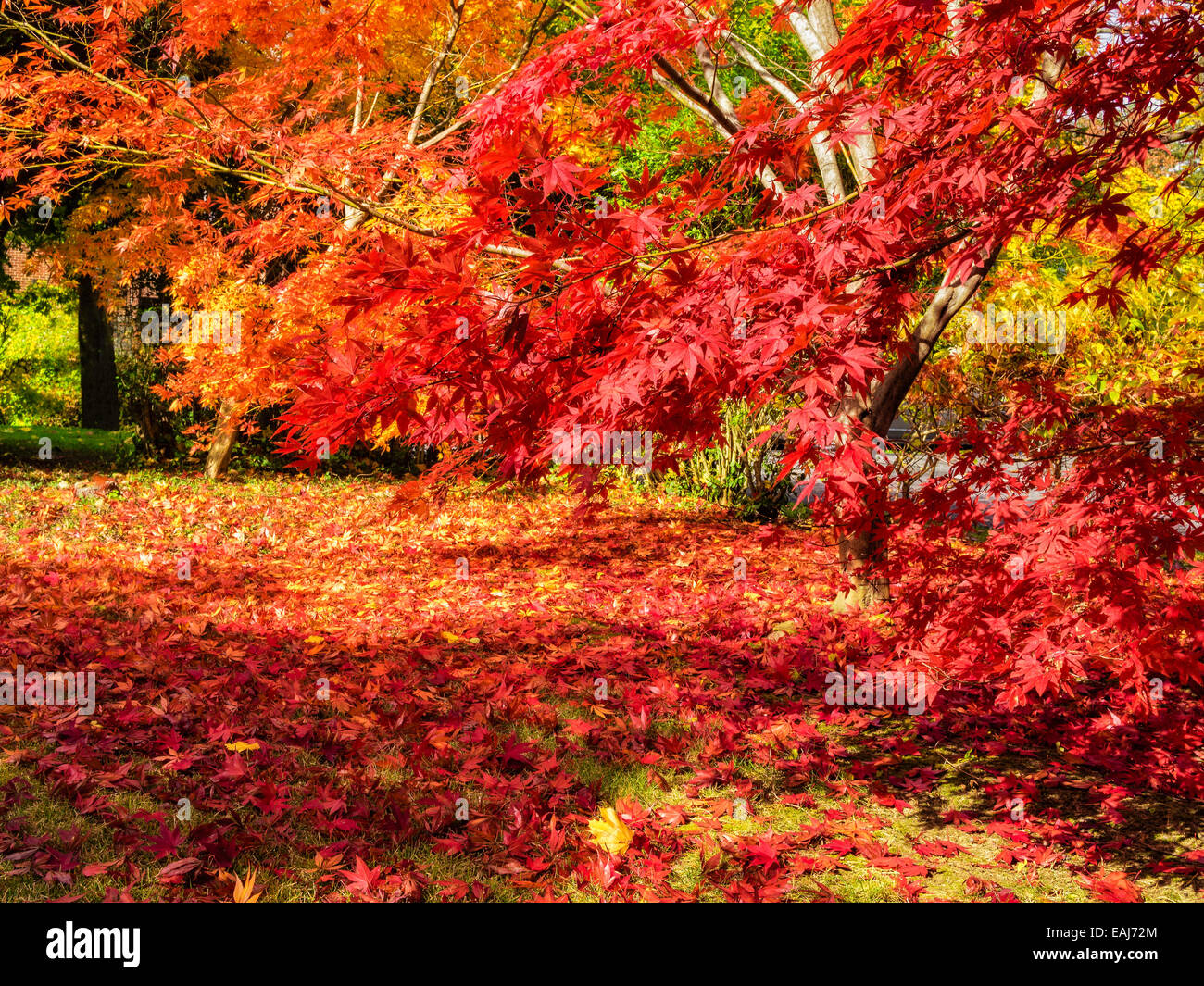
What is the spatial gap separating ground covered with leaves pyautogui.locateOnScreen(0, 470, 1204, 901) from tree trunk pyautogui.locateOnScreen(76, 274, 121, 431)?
12.8 meters

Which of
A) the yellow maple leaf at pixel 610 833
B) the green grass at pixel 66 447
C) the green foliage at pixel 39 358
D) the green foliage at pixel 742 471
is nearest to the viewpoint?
the yellow maple leaf at pixel 610 833

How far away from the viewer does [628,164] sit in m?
13.2

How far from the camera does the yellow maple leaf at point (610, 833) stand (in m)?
3.37

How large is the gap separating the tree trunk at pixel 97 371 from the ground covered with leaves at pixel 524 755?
42.0 feet

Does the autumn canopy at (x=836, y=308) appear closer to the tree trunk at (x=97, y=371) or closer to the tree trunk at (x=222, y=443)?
the tree trunk at (x=222, y=443)

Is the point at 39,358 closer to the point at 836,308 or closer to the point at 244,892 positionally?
the point at 244,892

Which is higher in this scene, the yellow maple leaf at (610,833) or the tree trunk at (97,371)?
the tree trunk at (97,371)

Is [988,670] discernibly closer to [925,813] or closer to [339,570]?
[925,813]

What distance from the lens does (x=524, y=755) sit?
163 inches

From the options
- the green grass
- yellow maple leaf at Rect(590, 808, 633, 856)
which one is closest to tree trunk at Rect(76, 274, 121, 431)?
the green grass

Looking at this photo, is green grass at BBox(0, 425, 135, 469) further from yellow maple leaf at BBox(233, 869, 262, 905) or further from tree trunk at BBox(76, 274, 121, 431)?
yellow maple leaf at BBox(233, 869, 262, 905)

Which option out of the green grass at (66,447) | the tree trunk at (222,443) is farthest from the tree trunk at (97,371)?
the tree trunk at (222,443)

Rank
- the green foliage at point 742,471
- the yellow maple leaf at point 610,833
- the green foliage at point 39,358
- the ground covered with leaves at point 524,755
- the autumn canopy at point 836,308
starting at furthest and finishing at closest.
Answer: the green foliage at point 39,358
the green foliage at point 742,471
the yellow maple leaf at point 610,833
the ground covered with leaves at point 524,755
the autumn canopy at point 836,308
